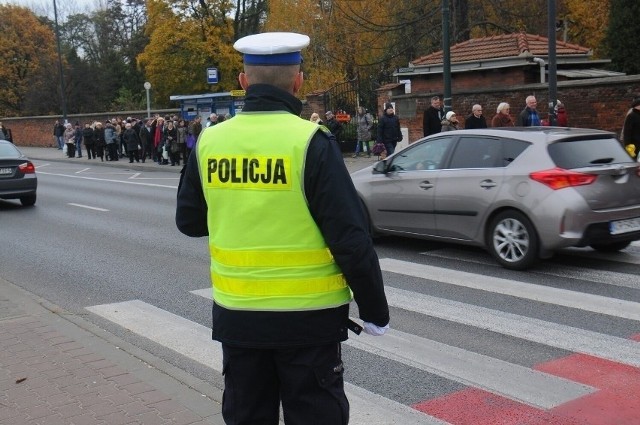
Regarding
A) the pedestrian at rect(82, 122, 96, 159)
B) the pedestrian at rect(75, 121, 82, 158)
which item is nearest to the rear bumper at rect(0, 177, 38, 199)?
the pedestrian at rect(82, 122, 96, 159)

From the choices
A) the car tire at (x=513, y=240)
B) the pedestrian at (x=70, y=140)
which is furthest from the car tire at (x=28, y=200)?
the pedestrian at (x=70, y=140)

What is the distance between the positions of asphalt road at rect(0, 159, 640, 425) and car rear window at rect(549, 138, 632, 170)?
1156 mm

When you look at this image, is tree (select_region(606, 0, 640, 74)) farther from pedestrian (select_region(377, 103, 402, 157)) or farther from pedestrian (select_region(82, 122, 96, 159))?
pedestrian (select_region(82, 122, 96, 159))

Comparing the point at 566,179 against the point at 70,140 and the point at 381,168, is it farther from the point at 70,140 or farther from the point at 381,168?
the point at 70,140

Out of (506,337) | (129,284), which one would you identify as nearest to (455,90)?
(129,284)

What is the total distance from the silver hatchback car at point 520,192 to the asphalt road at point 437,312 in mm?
332

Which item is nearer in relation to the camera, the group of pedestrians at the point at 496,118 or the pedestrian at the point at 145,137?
the group of pedestrians at the point at 496,118

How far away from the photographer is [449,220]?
926 centimetres

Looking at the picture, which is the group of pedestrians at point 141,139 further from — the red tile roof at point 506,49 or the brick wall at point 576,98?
the red tile roof at point 506,49

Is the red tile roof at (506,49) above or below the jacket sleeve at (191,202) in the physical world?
above

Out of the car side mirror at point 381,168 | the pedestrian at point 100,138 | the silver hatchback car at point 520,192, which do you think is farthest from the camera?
the pedestrian at point 100,138

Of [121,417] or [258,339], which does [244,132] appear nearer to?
[258,339]

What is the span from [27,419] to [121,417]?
0.54 m

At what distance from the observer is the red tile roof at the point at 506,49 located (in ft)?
72.6
